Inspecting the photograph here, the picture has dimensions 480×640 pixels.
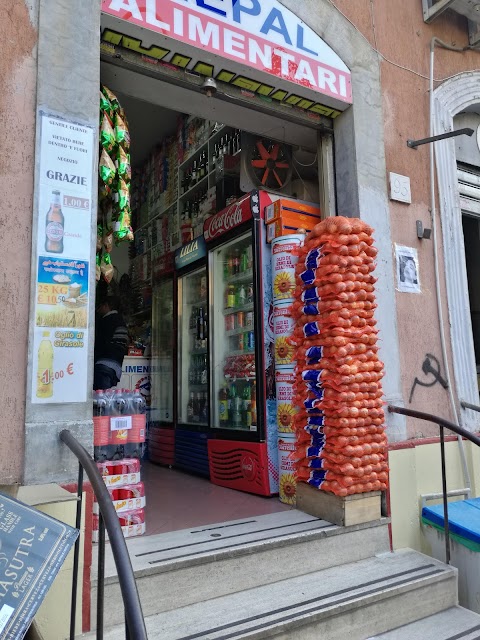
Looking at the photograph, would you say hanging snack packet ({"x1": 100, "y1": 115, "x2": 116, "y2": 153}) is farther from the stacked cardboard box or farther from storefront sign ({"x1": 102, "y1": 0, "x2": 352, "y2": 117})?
the stacked cardboard box

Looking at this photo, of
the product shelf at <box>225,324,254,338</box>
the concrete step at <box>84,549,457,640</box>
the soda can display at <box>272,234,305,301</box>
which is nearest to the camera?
the concrete step at <box>84,549,457,640</box>

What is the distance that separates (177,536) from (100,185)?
2.35 metres

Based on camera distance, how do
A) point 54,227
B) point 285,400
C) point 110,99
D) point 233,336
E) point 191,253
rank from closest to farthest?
point 54,227 → point 110,99 → point 285,400 → point 233,336 → point 191,253

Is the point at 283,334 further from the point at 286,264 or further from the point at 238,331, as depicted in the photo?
the point at 238,331

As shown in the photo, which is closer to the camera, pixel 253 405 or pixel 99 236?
pixel 99 236

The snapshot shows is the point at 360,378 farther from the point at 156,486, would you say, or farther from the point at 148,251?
the point at 148,251

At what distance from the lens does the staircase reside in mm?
2660

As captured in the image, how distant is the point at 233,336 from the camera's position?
5379 mm

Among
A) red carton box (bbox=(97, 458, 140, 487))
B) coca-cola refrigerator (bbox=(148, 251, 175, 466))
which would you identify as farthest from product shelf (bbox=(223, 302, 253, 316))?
red carton box (bbox=(97, 458, 140, 487))

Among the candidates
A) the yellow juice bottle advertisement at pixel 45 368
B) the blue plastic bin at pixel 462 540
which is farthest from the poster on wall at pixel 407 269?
the yellow juice bottle advertisement at pixel 45 368

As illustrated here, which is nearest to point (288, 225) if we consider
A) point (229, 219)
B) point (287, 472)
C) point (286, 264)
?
point (286, 264)

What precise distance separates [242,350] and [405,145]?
252 centimetres

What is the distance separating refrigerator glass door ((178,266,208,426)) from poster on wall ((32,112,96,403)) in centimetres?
283

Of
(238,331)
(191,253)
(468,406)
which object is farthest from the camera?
(191,253)
